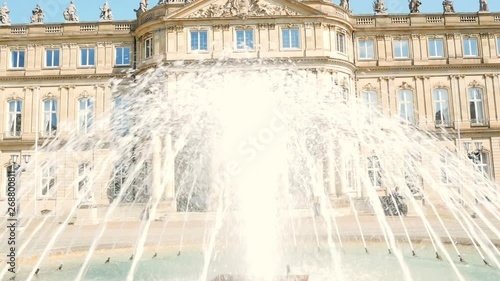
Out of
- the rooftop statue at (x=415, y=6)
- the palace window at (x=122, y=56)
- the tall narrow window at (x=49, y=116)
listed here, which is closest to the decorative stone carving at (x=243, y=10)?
the palace window at (x=122, y=56)

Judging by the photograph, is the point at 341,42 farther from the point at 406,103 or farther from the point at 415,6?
the point at 415,6

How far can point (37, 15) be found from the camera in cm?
4116

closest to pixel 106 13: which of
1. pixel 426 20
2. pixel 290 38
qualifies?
pixel 290 38

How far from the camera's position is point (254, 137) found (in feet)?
39.8

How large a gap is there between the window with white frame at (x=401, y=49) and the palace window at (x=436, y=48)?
1798 millimetres

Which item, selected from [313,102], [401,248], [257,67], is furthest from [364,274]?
[257,67]

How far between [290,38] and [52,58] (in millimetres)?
18883

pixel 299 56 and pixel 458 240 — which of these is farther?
pixel 299 56

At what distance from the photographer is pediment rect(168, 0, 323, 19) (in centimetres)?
3575

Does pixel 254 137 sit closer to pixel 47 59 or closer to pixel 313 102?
pixel 313 102

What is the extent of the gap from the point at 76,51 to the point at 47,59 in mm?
2408

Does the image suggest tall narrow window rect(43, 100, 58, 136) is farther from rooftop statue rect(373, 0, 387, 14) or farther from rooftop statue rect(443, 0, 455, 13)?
Result: rooftop statue rect(443, 0, 455, 13)

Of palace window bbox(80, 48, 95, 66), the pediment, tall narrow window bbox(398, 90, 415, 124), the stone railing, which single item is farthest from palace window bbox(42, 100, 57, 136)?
tall narrow window bbox(398, 90, 415, 124)

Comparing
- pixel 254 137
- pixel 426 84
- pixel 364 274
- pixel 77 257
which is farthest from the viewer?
pixel 426 84
